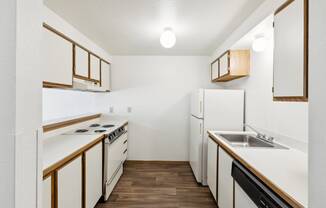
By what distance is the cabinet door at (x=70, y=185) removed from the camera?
4.94 ft

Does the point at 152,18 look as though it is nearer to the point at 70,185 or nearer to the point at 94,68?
the point at 94,68

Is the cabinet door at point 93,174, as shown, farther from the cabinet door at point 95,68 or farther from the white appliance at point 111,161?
the cabinet door at point 95,68

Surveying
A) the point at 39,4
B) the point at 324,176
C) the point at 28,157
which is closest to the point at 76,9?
the point at 39,4

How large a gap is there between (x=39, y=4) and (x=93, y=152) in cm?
181

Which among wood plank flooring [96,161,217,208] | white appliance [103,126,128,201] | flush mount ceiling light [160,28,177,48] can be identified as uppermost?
flush mount ceiling light [160,28,177,48]

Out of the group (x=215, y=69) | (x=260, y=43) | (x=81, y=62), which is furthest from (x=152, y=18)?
(x=215, y=69)

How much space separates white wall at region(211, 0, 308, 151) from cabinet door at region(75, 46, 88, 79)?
2.10 m

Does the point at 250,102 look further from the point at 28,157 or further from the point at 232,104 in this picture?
the point at 28,157

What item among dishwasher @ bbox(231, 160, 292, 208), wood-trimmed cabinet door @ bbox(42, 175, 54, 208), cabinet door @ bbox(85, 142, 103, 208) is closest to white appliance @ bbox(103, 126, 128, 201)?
cabinet door @ bbox(85, 142, 103, 208)

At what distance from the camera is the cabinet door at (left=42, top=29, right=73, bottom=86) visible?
1772 millimetres

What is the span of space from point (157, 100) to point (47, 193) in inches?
114

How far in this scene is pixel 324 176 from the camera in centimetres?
53

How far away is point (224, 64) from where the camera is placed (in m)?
3.07

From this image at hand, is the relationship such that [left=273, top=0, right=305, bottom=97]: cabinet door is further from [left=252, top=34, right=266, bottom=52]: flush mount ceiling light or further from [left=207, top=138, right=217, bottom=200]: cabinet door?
[left=207, top=138, right=217, bottom=200]: cabinet door
